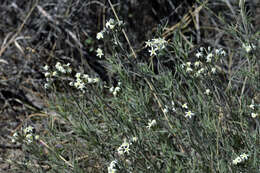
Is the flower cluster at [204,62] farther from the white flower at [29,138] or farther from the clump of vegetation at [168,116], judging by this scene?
the white flower at [29,138]

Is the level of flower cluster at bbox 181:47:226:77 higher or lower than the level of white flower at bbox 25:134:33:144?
higher

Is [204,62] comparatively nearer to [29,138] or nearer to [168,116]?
[168,116]

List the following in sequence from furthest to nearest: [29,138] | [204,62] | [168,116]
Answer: [168,116], [29,138], [204,62]

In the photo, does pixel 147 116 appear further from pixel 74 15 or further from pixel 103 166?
pixel 74 15

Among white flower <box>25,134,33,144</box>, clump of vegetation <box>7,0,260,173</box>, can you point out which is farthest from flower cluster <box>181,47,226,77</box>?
white flower <box>25,134,33,144</box>

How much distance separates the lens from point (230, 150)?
2211 mm

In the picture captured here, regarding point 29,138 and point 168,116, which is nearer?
point 29,138

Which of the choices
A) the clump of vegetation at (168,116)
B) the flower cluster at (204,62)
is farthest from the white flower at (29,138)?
the flower cluster at (204,62)

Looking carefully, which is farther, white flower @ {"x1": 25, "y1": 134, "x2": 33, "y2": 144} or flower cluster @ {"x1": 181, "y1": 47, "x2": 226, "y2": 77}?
white flower @ {"x1": 25, "y1": 134, "x2": 33, "y2": 144}

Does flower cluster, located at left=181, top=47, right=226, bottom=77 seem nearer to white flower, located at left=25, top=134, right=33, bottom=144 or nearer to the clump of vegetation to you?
the clump of vegetation

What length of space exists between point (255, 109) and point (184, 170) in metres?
0.58

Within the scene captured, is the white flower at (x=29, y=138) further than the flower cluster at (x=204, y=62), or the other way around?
the white flower at (x=29, y=138)

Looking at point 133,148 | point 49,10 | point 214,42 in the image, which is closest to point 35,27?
point 49,10

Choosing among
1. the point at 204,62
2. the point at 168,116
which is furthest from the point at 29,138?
the point at 204,62
